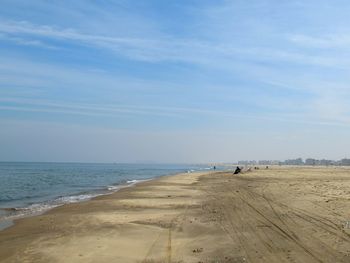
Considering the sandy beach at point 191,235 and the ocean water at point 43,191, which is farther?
the ocean water at point 43,191

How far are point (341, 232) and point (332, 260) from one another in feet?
9.57

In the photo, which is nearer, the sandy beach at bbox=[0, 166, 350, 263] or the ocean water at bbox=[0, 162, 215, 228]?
the sandy beach at bbox=[0, 166, 350, 263]

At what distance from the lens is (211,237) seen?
12.2 metres

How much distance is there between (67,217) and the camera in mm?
17688

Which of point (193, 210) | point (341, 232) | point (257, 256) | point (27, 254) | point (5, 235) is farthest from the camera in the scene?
point (193, 210)

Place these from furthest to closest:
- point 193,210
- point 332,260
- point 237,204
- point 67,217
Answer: point 237,204, point 193,210, point 67,217, point 332,260

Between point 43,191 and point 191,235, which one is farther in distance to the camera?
point 43,191

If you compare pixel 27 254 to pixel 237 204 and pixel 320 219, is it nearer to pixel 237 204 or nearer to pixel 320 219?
pixel 320 219

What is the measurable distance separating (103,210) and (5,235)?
6424 millimetres

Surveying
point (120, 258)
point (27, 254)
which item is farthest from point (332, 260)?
point (27, 254)

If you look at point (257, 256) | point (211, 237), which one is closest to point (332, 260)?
point (257, 256)

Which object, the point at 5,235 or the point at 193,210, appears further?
the point at 193,210

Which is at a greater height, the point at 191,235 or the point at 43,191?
the point at 43,191

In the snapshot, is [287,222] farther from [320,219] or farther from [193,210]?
[193,210]
